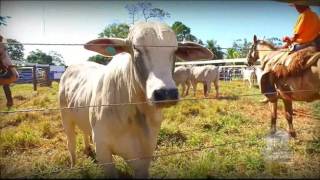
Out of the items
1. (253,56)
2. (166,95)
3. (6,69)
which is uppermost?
(253,56)

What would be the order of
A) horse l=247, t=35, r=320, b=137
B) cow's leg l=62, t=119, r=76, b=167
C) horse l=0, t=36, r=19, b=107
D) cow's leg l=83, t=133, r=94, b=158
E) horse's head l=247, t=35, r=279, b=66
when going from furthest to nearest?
1. horse's head l=247, t=35, r=279, b=66
2. horse l=247, t=35, r=320, b=137
3. cow's leg l=83, t=133, r=94, b=158
4. cow's leg l=62, t=119, r=76, b=167
5. horse l=0, t=36, r=19, b=107

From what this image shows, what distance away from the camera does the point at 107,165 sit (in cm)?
314

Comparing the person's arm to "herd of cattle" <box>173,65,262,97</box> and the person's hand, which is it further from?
"herd of cattle" <box>173,65,262,97</box>

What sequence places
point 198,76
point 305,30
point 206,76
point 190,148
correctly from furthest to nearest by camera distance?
1. point 198,76
2. point 206,76
3. point 305,30
4. point 190,148

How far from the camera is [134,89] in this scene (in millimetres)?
2988

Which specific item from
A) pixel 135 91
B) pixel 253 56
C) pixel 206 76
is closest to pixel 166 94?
pixel 135 91

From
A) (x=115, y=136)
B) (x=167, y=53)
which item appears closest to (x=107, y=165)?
(x=115, y=136)

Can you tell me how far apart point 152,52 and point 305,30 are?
3.78m

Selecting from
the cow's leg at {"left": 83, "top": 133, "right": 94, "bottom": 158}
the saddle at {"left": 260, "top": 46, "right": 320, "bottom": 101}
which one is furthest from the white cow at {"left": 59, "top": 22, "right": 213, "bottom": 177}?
the saddle at {"left": 260, "top": 46, "right": 320, "bottom": 101}

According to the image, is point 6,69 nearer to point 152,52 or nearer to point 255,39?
point 152,52

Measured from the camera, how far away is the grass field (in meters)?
3.70

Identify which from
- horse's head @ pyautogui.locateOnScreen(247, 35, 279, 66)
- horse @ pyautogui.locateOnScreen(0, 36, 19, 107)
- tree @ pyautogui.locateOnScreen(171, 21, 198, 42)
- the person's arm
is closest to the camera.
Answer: horse @ pyautogui.locateOnScreen(0, 36, 19, 107)

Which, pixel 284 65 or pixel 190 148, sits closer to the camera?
pixel 190 148

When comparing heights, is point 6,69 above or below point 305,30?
below
